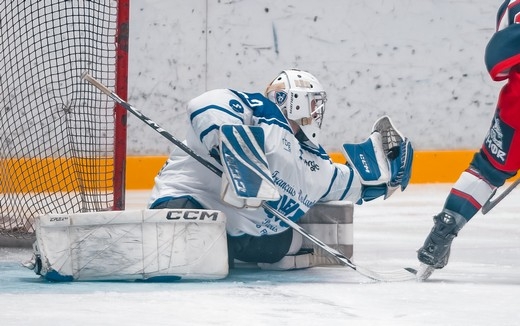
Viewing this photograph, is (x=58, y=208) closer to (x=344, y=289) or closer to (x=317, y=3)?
(x=344, y=289)

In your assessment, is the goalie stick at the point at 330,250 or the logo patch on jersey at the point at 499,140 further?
the goalie stick at the point at 330,250

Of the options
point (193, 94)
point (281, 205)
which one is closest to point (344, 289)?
point (281, 205)

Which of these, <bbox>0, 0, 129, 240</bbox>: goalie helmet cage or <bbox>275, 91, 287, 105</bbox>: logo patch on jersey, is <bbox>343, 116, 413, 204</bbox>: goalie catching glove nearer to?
<bbox>275, 91, 287, 105</bbox>: logo patch on jersey

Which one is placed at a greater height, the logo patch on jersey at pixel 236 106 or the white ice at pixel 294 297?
the logo patch on jersey at pixel 236 106

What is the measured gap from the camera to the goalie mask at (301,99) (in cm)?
421

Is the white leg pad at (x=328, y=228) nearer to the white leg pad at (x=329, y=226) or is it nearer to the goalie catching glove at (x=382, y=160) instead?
the white leg pad at (x=329, y=226)

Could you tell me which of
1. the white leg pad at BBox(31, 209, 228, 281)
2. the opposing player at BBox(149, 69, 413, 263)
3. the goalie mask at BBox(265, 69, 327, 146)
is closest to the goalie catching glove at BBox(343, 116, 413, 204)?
the opposing player at BBox(149, 69, 413, 263)

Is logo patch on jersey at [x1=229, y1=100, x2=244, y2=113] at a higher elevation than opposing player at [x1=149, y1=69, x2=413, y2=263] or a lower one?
higher

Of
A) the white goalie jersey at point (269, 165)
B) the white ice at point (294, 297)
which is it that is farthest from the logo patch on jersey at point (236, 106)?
the white ice at point (294, 297)

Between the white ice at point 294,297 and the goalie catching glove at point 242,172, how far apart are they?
26 cm

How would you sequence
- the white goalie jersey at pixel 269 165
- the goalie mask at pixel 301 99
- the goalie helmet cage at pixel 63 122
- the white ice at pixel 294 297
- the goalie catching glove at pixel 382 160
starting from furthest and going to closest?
1. the goalie helmet cage at pixel 63 122
2. the goalie catching glove at pixel 382 160
3. the goalie mask at pixel 301 99
4. the white goalie jersey at pixel 269 165
5. the white ice at pixel 294 297

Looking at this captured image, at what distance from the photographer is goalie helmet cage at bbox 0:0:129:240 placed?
4.92 m

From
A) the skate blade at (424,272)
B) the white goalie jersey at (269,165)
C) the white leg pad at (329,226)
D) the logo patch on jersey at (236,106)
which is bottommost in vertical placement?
the skate blade at (424,272)

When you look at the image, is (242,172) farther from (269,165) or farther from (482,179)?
(482,179)
